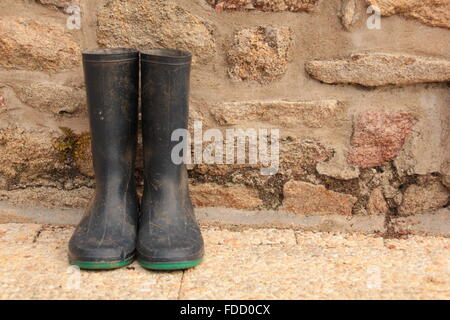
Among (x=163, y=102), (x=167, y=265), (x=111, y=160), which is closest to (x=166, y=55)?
(x=163, y=102)

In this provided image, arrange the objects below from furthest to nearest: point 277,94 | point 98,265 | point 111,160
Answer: point 277,94, point 111,160, point 98,265

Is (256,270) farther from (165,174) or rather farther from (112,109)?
(112,109)

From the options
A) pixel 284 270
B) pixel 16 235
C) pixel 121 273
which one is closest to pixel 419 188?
pixel 284 270

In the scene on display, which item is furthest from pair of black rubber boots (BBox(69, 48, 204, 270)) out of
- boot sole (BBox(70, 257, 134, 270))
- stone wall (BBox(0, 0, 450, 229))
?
stone wall (BBox(0, 0, 450, 229))

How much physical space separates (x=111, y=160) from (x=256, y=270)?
50 centimetres

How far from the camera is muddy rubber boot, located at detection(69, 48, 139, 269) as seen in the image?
5.11 feet

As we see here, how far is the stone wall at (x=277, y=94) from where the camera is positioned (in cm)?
171

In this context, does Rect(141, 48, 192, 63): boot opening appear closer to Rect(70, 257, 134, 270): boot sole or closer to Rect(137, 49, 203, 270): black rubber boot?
Rect(137, 49, 203, 270): black rubber boot

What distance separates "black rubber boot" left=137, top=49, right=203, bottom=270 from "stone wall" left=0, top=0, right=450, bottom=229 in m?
0.15

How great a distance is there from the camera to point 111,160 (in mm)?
1644

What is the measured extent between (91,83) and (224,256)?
606 mm

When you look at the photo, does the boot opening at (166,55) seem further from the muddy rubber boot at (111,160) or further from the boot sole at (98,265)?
the boot sole at (98,265)

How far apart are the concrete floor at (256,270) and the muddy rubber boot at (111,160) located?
2.2 inches

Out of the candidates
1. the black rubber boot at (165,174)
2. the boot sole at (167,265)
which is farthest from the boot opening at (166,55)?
the boot sole at (167,265)
